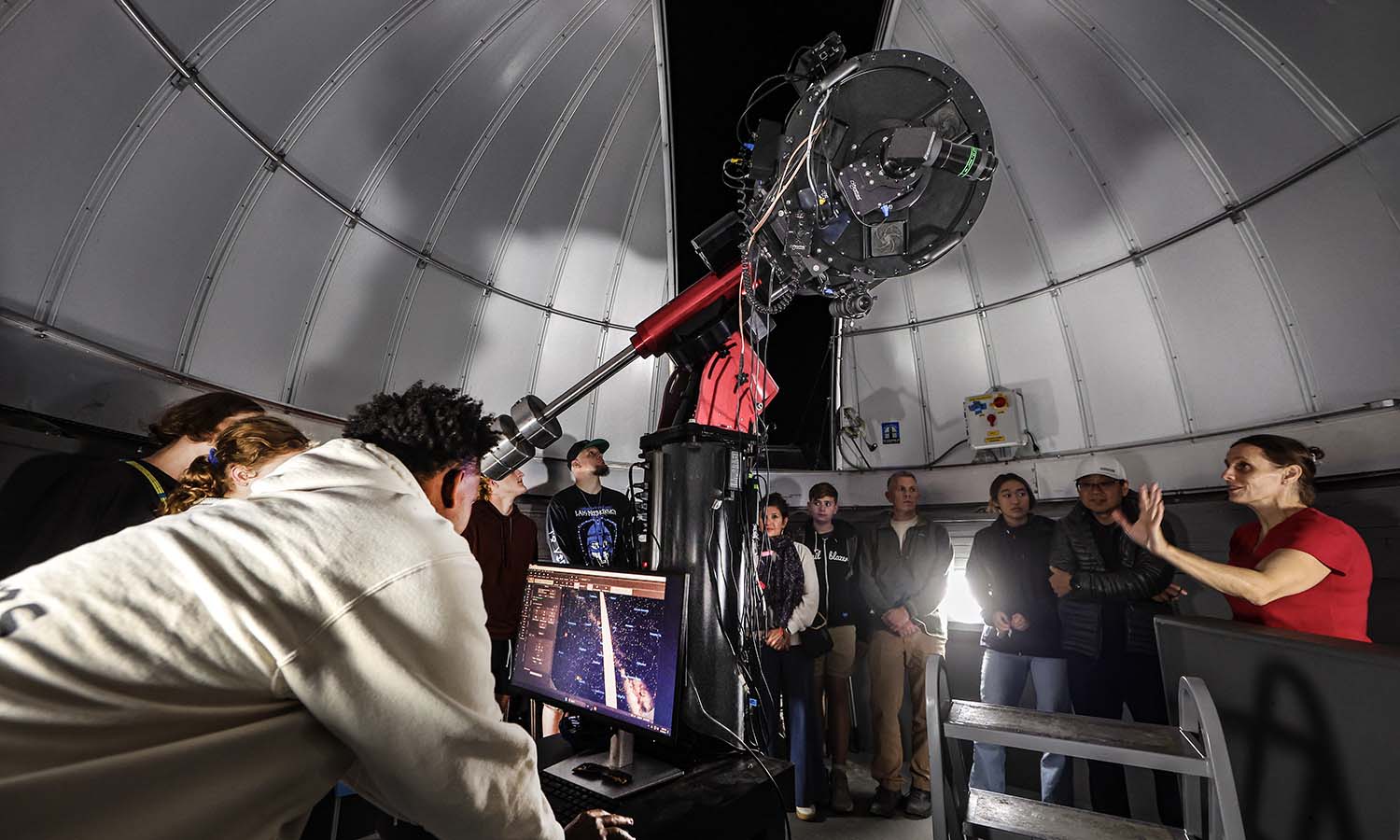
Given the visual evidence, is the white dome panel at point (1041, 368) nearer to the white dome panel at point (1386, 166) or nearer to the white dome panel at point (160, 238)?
the white dome panel at point (1386, 166)

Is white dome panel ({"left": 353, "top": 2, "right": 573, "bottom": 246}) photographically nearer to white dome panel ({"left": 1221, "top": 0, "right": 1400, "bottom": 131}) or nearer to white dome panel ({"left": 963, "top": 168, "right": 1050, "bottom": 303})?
white dome panel ({"left": 963, "top": 168, "right": 1050, "bottom": 303})

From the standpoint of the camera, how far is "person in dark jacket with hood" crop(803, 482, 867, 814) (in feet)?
14.2

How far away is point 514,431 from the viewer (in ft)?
8.45

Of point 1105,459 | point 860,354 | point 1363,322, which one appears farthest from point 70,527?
point 1363,322

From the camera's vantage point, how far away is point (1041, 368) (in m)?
5.79

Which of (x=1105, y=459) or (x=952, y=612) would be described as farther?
(x=952, y=612)

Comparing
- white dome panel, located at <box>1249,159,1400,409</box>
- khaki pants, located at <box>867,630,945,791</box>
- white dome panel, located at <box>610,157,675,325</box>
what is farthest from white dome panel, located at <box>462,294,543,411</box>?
white dome panel, located at <box>1249,159,1400,409</box>

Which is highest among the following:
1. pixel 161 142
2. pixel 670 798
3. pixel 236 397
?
pixel 161 142

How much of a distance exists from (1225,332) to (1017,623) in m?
3.20

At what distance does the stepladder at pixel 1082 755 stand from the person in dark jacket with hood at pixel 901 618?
2.42 meters

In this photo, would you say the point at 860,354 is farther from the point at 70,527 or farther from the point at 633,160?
the point at 70,527

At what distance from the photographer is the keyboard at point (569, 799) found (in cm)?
149

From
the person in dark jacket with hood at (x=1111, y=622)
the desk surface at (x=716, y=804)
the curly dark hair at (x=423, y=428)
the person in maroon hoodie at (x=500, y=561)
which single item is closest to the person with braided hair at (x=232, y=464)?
the curly dark hair at (x=423, y=428)

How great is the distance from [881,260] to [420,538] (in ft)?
5.53
